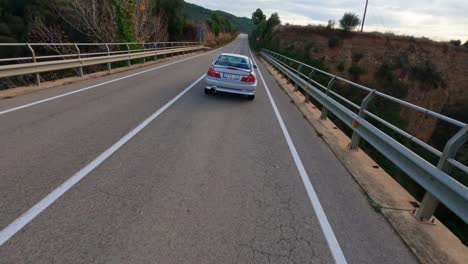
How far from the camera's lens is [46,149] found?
480 centimetres

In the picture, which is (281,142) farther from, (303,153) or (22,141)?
(22,141)

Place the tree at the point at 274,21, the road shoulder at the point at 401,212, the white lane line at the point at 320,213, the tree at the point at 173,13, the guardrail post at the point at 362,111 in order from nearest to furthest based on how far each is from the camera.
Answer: the white lane line at the point at 320,213, the road shoulder at the point at 401,212, the guardrail post at the point at 362,111, the tree at the point at 173,13, the tree at the point at 274,21

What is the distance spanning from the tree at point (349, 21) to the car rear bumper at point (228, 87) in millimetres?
41501

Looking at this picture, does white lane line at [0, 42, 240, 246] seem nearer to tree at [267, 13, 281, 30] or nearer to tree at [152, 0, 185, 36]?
tree at [152, 0, 185, 36]

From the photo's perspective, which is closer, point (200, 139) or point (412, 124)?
point (200, 139)

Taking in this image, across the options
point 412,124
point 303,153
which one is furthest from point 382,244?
point 412,124

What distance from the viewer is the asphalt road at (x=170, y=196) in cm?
285

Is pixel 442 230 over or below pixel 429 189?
below

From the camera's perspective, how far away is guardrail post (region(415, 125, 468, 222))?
10.7 ft

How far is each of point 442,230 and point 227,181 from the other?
2767 millimetres

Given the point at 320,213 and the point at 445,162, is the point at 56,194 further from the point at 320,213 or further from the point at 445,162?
the point at 445,162

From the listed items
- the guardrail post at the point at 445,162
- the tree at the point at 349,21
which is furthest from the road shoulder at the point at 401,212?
the tree at the point at 349,21

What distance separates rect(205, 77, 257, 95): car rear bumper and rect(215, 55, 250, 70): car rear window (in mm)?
756

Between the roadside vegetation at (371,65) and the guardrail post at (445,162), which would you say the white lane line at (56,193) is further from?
the roadside vegetation at (371,65)
